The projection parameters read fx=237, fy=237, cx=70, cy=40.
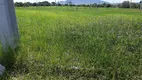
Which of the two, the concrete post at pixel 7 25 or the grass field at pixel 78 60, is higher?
the concrete post at pixel 7 25

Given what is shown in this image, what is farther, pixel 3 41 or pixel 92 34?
pixel 92 34

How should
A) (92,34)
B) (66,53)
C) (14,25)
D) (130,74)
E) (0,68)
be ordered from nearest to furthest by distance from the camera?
1. (130,74)
2. (0,68)
3. (66,53)
4. (14,25)
5. (92,34)

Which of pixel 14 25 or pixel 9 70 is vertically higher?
pixel 14 25

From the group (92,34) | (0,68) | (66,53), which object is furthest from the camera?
(92,34)

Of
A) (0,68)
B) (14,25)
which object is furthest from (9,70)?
(14,25)

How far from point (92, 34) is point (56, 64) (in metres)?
0.87

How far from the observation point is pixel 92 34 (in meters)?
3.26

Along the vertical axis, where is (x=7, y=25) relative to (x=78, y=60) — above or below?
above

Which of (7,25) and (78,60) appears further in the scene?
(7,25)

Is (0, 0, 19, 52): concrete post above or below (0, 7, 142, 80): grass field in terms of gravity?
above

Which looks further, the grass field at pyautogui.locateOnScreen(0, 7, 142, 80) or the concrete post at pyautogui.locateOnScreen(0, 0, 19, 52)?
the concrete post at pyautogui.locateOnScreen(0, 0, 19, 52)

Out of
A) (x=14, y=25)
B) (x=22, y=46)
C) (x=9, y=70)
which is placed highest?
(x=14, y=25)

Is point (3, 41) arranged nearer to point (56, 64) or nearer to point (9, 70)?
point (9, 70)

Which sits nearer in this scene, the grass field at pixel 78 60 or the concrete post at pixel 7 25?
the grass field at pixel 78 60
